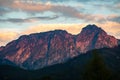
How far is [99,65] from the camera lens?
63.4 m

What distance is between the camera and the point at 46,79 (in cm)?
9062

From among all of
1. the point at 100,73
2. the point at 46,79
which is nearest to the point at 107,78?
the point at 100,73

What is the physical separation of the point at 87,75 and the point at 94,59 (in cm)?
491

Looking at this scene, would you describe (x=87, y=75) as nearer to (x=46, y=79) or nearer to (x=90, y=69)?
(x=90, y=69)

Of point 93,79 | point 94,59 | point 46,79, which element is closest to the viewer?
point 93,79

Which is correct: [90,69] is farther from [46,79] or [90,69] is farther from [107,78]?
[46,79]

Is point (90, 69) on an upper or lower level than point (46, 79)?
upper

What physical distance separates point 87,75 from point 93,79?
1796 millimetres

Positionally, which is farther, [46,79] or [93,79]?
[46,79]

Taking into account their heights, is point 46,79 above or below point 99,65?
below

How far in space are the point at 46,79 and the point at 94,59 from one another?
1127 inches

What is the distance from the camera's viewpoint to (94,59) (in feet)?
214

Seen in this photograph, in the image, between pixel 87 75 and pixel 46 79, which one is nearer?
pixel 87 75

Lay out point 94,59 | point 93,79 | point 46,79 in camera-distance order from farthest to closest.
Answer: point 46,79 → point 94,59 → point 93,79
